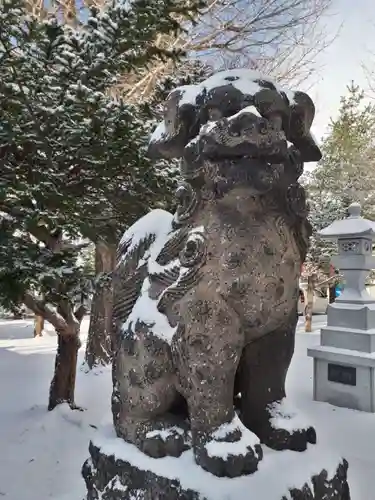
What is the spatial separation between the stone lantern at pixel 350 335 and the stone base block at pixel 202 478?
3099 mm

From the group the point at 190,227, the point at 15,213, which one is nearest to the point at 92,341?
the point at 15,213

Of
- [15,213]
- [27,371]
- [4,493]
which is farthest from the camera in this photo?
[27,371]

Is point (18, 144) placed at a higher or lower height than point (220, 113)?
higher

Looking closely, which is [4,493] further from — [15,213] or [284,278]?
[284,278]

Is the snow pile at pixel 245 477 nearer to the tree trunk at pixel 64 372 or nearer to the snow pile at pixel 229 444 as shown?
the snow pile at pixel 229 444

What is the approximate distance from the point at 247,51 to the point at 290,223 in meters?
5.58

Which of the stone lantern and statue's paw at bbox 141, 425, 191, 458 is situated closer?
statue's paw at bbox 141, 425, 191, 458

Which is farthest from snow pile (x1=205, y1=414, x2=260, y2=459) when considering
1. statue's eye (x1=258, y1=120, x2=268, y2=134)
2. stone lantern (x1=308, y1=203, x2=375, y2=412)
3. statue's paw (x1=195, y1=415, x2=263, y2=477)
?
stone lantern (x1=308, y1=203, x2=375, y2=412)

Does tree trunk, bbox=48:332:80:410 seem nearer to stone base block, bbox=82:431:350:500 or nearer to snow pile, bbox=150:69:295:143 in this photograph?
stone base block, bbox=82:431:350:500

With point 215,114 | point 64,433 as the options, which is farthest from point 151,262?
point 64,433

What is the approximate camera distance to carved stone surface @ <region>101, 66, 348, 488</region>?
0.98 m

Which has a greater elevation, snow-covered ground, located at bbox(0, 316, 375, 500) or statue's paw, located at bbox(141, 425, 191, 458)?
statue's paw, located at bbox(141, 425, 191, 458)

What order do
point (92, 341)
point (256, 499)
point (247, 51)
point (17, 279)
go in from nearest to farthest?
point (256, 499)
point (17, 279)
point (92, 341)
point (247, 51)

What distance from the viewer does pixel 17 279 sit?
2031 mm
